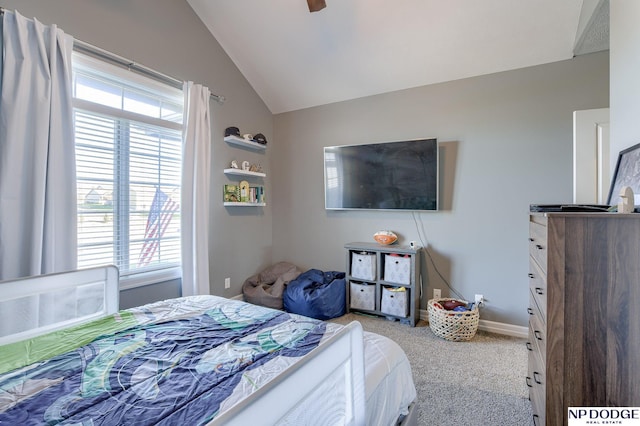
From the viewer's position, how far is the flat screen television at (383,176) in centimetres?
302

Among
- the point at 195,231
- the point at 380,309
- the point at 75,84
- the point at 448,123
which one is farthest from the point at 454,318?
the point at 75,84

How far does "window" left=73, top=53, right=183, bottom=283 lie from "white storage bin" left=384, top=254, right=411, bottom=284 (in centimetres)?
214

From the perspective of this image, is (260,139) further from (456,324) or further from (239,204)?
(456,324)

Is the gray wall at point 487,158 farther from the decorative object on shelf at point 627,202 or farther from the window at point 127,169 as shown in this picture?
the window at point 127,169

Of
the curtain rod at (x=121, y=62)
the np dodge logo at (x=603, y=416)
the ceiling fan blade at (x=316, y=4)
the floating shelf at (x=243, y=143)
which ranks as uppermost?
the ceiling fan blade at (x=316, y=4)

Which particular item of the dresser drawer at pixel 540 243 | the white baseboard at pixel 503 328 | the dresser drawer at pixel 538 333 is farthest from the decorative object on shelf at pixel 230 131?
the white baseboard at pixel 503 328

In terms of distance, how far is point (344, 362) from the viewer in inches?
34.7

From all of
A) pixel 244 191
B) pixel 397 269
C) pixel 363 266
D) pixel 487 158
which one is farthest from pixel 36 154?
pixel 487 158

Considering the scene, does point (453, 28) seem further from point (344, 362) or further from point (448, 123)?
point (344, 362)

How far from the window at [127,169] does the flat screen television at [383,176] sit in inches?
68.4

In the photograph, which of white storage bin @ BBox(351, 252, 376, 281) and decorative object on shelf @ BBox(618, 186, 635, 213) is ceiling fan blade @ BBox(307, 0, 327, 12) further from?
white storage bin @ BBox(351, 252, 376, 281)

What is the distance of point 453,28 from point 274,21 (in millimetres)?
1720

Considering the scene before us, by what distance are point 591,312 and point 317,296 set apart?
2.30 m

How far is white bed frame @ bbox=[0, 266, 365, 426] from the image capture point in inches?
23.2
